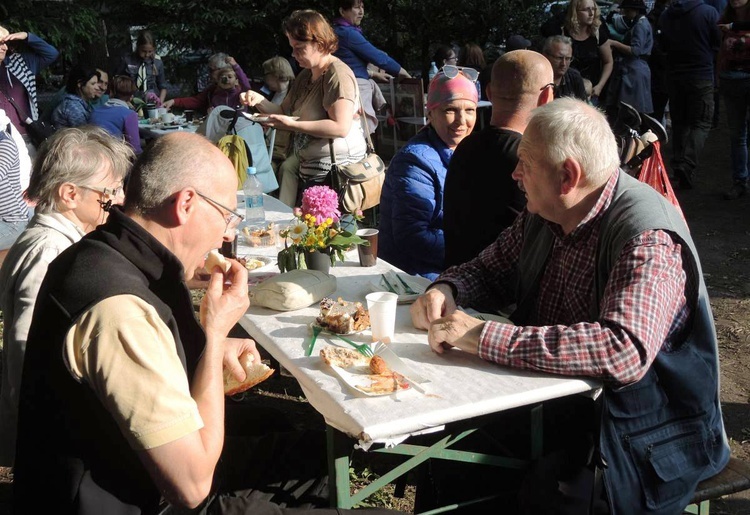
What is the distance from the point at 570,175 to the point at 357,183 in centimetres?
265

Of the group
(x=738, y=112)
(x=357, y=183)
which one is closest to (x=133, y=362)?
(x=357, y=183)

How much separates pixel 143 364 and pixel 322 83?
364 centimetres

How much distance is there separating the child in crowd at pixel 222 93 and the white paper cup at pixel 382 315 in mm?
6000

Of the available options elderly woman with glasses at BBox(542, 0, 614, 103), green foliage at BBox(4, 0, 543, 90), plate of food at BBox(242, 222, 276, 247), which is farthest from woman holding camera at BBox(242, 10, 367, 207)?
green foliage at BBox(4, 0, 543, 90)

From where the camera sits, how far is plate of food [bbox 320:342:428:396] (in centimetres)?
207

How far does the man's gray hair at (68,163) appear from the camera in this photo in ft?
8.98

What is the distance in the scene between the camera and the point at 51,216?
2.70 meters

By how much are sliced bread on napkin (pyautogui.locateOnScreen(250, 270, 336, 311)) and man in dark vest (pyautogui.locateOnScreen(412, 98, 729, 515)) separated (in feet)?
1.72

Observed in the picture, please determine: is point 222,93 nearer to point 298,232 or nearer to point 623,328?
point 298,232

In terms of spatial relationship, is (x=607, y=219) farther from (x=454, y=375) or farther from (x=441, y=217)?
(x=441, y=217)

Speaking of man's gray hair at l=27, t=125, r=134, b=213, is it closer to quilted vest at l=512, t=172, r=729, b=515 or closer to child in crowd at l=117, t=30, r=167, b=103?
quilted vest at l=512, t=172, r=729, b=515

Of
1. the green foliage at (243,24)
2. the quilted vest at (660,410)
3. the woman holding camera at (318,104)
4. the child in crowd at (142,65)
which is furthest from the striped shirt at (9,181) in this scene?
the green foliage at (243,24)

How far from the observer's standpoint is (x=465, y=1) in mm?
13359

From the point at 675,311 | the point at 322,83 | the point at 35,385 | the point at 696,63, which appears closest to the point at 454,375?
the point at 675,311
